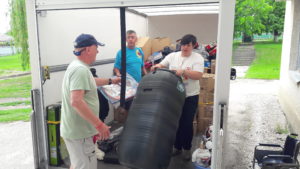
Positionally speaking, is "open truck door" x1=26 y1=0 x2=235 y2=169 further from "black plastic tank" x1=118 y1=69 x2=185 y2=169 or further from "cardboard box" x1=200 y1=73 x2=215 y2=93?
"cardboard box" x1=200 y1=73 x2=215 y2=93

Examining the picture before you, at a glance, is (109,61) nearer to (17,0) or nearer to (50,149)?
(50,149)

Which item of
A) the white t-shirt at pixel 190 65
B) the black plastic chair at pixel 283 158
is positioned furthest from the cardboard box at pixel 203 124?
the white t-shirt at pixel 190 65

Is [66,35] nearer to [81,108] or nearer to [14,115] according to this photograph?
[81,108]

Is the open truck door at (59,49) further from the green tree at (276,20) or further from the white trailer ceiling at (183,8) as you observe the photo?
the green tree at (276,20)

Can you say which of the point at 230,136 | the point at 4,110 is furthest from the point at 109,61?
the point at 4,110

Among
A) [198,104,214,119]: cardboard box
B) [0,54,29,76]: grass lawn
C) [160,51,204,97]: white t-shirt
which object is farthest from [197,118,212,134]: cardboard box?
[0,54,29,76]: grass lawn

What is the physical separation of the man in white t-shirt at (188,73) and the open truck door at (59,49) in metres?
0.68

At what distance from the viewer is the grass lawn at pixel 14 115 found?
612cm

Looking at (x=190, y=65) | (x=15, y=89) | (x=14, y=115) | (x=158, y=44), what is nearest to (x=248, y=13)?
(x=15, y=89)

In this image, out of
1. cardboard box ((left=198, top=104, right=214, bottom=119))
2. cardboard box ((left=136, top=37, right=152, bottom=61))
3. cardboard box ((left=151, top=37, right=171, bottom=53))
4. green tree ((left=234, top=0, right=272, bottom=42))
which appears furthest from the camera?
green tree ((left=234, top=0, right=272, bottom=42))

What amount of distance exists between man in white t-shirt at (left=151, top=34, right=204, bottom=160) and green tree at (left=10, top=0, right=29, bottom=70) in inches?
338

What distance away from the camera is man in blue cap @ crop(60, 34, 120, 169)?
6.87ft

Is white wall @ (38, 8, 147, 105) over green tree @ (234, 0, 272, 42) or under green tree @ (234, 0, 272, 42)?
under

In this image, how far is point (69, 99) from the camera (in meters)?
2.21
